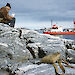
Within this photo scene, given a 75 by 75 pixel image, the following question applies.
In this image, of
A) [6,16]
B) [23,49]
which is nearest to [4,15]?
[6,16]

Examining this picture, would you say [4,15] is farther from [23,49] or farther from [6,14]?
[23,49]

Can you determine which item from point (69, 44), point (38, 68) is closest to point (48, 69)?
point (38, 68)

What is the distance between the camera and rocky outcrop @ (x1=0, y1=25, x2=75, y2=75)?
555 centimetres

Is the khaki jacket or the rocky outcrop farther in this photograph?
the khaki jacket

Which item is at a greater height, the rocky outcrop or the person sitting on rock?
the person sitting on rock

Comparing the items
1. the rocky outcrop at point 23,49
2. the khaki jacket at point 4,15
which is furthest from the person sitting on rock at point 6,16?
the rocky outcrop at point 23,49

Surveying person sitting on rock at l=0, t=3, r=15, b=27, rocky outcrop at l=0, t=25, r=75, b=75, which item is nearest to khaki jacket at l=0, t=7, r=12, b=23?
person sitting on rock at l=0, t=3, r=15, b=27

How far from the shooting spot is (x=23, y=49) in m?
7.08

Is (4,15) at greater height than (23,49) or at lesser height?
greater

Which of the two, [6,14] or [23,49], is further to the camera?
[6,14]

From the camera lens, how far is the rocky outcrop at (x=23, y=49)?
18.2ft

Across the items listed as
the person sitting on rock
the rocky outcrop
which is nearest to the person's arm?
the person sitting on rock

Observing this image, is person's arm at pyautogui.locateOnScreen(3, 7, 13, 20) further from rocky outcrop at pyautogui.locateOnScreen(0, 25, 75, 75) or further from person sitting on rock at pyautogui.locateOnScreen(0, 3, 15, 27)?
rocky outcrop at pyautogui.locateOnScreen(0, 25, 75, 75)

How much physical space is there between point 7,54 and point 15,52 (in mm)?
429
